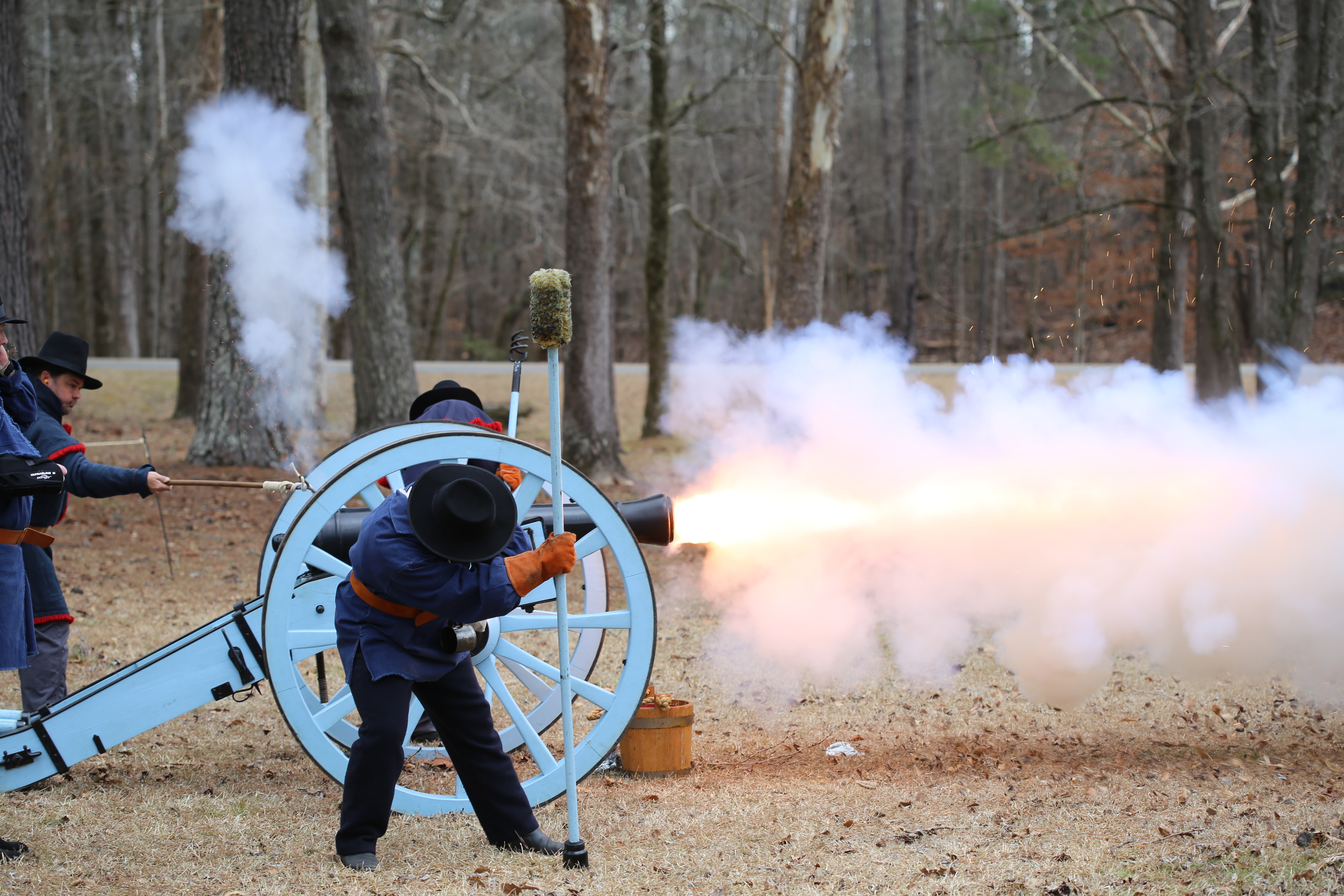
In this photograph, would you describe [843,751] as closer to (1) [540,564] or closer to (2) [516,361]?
(1) [540,564]

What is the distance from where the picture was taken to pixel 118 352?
26312 millimetres

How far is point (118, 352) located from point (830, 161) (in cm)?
2051

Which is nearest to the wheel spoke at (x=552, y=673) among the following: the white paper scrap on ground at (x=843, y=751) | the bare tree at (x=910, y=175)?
the white paper scrap on ground at (x=843, y=751)

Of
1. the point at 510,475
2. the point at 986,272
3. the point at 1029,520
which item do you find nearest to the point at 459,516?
the point at 510,475

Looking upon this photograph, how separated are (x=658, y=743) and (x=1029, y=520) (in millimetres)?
2645

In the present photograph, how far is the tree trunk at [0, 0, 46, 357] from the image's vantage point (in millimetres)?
9273

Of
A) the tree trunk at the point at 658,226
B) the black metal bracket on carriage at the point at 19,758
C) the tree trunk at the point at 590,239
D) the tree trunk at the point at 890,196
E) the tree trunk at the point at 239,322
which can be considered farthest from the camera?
the tree trunk at the point at 890,196

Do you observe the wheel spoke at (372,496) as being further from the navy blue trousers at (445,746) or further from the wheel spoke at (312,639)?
the navy blue trousers at (445,746)

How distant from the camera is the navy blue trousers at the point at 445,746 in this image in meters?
4.00

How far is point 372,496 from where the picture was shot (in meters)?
4.64

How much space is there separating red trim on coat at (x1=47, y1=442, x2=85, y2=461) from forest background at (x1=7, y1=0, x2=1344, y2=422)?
5750mm

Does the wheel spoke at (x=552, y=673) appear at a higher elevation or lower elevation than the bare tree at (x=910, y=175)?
lower

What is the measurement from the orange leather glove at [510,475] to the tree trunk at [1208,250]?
10583 mm

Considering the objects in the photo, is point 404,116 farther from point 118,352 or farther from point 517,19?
point 118,352
